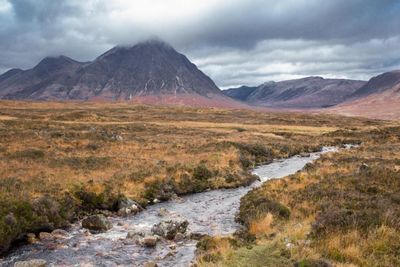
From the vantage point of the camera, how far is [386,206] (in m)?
17.2

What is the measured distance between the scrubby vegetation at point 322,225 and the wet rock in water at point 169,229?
275 cm

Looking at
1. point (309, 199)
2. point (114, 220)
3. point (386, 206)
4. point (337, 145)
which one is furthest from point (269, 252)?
point (337, 145)

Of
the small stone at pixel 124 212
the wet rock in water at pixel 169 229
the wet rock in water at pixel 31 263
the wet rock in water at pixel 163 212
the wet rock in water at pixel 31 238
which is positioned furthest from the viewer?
the wet rock in water at pixel 163 212

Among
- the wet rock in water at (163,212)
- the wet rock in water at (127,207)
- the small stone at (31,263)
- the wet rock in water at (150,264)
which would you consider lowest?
the wet rock in water at (163,212)

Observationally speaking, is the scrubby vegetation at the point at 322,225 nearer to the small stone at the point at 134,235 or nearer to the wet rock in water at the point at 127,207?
the small stone at the point at 134,235

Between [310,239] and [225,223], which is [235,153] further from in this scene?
[310,239]

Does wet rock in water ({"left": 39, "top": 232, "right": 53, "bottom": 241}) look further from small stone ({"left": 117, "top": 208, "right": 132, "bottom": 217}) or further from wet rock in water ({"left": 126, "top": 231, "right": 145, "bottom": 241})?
small stone ({"left": 117, "top": 208, "right": 132, "bottom": 217})

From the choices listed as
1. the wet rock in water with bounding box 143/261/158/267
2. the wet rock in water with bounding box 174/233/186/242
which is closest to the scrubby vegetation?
the wet rock in water with bounding box 143/261/158/267

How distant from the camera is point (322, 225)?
1454cm

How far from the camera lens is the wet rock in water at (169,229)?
59.4ft

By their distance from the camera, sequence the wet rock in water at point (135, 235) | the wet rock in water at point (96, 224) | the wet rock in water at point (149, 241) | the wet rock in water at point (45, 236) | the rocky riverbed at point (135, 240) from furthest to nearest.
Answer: the wet rock in water at point (96, 224) < the wet rock in water at point (135, 235) < the wet rock in water at point (45, 236) < the wet rock in water at point (149, 241) < the rocky riverbed at point (135, 240)

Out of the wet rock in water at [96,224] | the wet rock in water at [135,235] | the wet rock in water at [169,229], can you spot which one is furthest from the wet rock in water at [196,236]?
the wet rock in water at [96,224]

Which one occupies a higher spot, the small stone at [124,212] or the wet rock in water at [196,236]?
the wet rock in water at [196,236]

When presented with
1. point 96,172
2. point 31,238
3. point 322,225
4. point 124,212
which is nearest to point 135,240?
point 31,238
